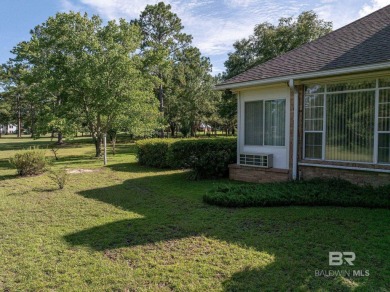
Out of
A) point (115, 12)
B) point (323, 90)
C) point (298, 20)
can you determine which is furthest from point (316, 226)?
point (298, 20)

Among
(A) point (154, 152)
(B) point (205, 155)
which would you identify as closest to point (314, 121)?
(B) point (205, 155)

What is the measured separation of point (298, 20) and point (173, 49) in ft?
48.1

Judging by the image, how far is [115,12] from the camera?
16.7 m

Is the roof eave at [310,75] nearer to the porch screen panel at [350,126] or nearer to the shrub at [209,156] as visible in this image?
the porch screen panel at [350,126]

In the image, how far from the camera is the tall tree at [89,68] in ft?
50.2

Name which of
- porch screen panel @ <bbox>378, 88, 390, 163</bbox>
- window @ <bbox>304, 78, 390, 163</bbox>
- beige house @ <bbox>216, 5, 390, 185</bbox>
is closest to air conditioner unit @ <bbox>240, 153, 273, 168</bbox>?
beige house @ <bbox>216, 5, 390, 185</bbox>

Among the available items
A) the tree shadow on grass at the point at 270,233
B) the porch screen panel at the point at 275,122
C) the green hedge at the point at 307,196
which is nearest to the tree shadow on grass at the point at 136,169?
the tree shadow on grass at the point at 270,233

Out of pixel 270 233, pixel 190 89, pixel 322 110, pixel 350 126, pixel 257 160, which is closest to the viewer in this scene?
pixel 270 233

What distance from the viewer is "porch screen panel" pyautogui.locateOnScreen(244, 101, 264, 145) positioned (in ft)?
29.9

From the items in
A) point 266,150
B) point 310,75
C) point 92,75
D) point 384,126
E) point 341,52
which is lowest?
point 266,150

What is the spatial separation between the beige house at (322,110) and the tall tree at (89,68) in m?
8.28

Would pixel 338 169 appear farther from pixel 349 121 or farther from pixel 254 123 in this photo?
pixel 254 123

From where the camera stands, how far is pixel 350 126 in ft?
23.5

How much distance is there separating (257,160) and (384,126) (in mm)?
3460
